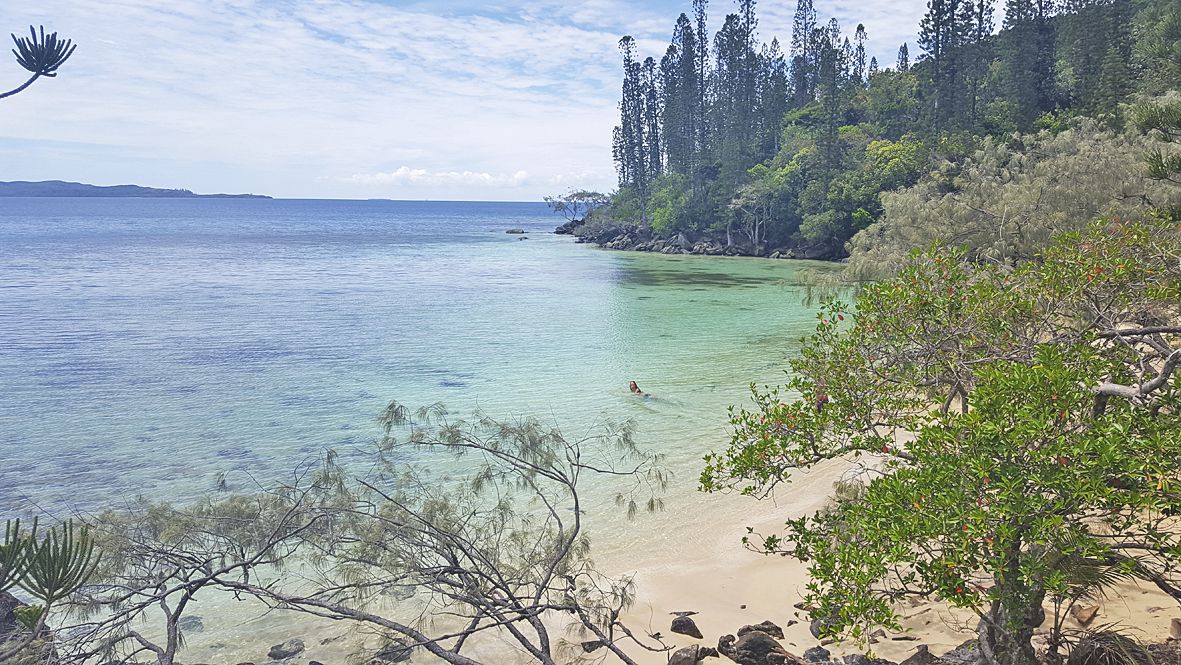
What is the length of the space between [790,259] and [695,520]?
38582mm

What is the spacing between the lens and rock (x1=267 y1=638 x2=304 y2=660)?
22.4 ft

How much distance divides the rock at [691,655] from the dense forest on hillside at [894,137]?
417 inches

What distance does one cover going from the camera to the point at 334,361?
62.9 ft

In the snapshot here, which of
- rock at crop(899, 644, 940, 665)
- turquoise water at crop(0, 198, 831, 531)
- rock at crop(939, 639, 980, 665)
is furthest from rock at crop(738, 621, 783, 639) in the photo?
turquoise water at crop(0, 198, 831, 531)

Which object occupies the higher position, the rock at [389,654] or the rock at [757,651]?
the rock at [389,654]

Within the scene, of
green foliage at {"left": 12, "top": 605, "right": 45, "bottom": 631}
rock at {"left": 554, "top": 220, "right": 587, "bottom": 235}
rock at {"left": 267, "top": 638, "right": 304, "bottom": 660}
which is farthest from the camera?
rock at {"left": 554, "top": 220, "right": 587, "bottom": 235}

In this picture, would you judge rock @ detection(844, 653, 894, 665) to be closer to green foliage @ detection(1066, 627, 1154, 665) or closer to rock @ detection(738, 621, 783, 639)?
rock @ detection(738, 621, 783, 639)

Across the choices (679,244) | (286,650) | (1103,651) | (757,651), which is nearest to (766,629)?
(757,651)

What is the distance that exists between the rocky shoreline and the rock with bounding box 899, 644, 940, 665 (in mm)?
41729

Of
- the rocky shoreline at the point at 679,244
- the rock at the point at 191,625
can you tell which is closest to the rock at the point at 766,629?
the rock at the point at 191,625

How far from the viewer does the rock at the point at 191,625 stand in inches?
287

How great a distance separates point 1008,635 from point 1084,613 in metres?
2.18

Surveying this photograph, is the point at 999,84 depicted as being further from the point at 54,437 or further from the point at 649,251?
the point at 54,437

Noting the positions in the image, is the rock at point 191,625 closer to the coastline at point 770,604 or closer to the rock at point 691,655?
the coastline at point 770,604
